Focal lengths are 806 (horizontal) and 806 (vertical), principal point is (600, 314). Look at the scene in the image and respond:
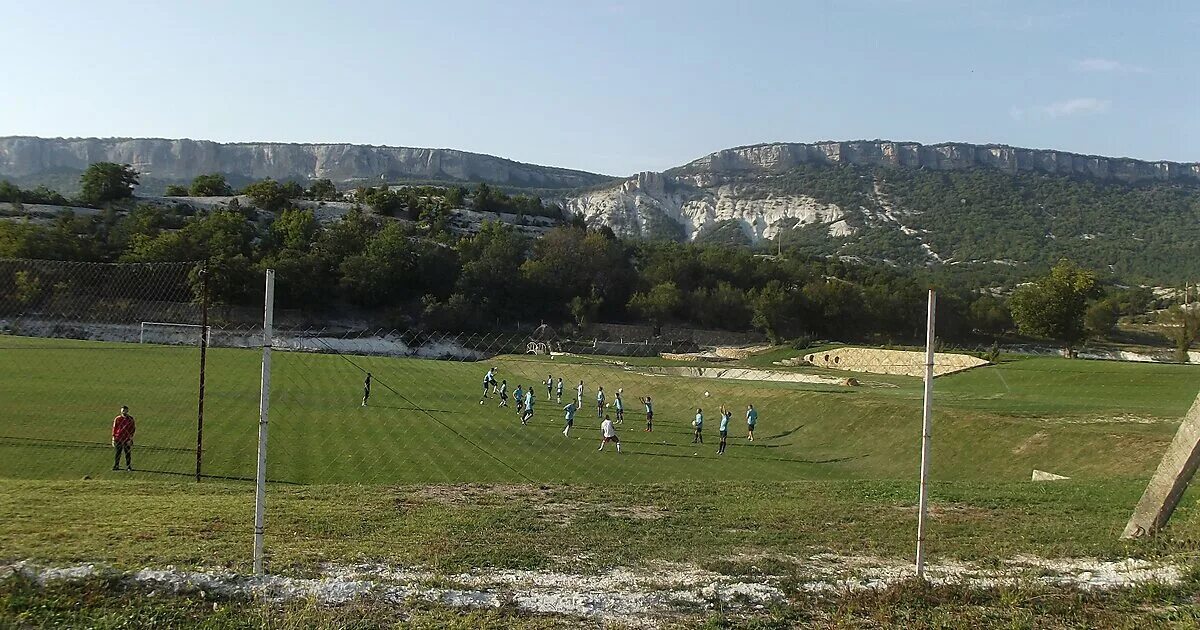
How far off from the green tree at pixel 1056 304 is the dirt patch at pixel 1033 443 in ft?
141

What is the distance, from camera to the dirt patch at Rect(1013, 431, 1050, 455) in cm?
2250

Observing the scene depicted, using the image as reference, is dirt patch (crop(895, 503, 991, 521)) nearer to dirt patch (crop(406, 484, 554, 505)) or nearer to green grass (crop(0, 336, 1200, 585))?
green grass (crop(0, 336, 1200, 585))

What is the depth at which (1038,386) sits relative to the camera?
3772 cm

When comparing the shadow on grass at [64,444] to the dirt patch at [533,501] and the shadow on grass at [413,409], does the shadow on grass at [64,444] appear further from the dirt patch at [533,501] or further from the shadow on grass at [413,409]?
the dirt patch at [533,501]

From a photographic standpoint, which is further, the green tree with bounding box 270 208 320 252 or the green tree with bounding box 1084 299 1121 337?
the green tree with bounding box 270 208 320 252

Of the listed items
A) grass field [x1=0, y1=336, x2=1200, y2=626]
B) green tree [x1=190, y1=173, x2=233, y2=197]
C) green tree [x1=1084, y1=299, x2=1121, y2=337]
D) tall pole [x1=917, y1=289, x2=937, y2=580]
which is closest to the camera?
tall pole [x1=917, y1=289, x2=937, y2=580]

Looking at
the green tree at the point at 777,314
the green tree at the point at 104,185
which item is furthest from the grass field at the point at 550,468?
the green tree at the point at 104,185

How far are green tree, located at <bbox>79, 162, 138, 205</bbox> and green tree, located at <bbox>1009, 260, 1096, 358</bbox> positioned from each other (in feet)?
344

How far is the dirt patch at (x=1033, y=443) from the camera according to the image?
73.8 feet

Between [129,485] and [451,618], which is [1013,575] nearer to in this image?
[451,618]

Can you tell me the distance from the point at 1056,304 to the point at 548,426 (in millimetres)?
48037

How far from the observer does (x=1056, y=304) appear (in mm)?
60625

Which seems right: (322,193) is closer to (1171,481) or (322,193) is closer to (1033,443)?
(1033,443)

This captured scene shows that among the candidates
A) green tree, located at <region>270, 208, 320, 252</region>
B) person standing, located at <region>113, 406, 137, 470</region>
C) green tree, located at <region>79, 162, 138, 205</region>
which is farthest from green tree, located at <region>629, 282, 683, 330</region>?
person standing, located at <region>113, 406, 137, 470</region>
